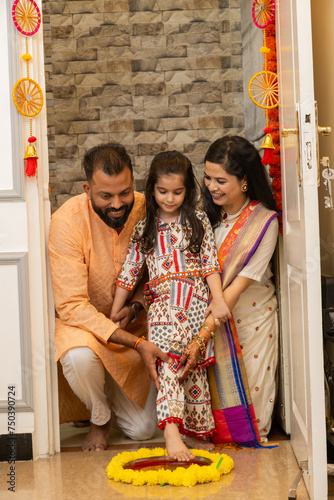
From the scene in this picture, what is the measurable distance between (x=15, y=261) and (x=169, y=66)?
2197 millimetres

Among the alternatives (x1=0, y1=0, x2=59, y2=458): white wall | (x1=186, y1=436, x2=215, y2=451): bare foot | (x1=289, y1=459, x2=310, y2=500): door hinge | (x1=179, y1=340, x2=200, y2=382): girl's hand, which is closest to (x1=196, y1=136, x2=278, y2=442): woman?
(x1=186, y1=436, x2=215, y2=451): bare foot

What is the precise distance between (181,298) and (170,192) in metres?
0.43

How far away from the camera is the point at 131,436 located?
8.89ft

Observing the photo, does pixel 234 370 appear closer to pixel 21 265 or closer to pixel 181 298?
pixel 181 298

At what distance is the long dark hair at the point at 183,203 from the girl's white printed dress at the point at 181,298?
0.03 meters

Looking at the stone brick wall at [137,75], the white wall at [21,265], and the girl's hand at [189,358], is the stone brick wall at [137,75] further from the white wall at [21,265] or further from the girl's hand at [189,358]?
the girl's hand at [189,358]

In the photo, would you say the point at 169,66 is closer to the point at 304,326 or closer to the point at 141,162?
the point at 141,162

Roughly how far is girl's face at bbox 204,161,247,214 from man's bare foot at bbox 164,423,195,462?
974mm

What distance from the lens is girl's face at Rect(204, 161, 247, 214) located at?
2.62 m

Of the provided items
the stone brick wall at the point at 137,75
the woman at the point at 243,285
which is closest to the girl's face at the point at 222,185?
the woman at the point at 243,285

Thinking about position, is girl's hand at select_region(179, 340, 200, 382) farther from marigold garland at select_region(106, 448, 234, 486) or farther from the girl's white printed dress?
marigold garland at select_region(106, 448, 234, 486)

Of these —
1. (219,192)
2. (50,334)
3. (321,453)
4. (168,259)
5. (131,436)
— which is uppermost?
(219,192)

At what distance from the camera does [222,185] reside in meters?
2.62

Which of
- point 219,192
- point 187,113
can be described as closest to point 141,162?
point 187,113
